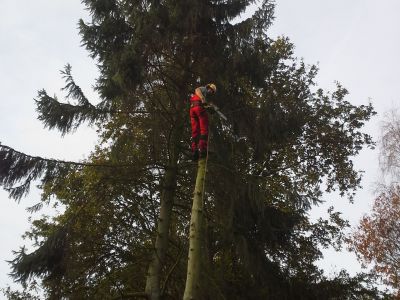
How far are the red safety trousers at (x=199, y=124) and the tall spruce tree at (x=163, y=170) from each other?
→ 0.55 m

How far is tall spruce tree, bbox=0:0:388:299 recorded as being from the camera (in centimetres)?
721

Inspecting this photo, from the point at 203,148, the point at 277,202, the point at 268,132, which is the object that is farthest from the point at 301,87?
the point at 203,148

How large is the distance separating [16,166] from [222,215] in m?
3.71

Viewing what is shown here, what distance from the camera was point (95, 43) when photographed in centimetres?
938

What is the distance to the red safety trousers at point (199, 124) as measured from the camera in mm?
6238

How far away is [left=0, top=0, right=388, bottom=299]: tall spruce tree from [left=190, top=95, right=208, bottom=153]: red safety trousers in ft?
1.82

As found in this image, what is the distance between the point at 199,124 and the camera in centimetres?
666

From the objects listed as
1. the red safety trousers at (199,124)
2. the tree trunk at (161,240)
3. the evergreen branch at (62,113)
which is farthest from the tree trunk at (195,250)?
the evergreen branch at (62,113)

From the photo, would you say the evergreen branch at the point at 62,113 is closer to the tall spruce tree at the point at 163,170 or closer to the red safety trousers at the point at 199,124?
the tall spruce tree at the point at 163,170

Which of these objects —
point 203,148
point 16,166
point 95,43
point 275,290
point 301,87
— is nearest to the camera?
point 203,148

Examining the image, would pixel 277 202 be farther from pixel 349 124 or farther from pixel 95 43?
pixel 95 43

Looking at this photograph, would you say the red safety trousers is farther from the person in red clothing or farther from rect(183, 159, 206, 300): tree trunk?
rect(183, 159, 206, 300): tree trunk

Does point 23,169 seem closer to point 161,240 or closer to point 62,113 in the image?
point 62,113

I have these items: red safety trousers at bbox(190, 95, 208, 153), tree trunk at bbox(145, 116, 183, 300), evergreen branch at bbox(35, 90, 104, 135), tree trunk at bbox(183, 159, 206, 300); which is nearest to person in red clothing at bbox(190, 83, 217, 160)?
red safety trousers at bbox(190, 95, 208, 153)
